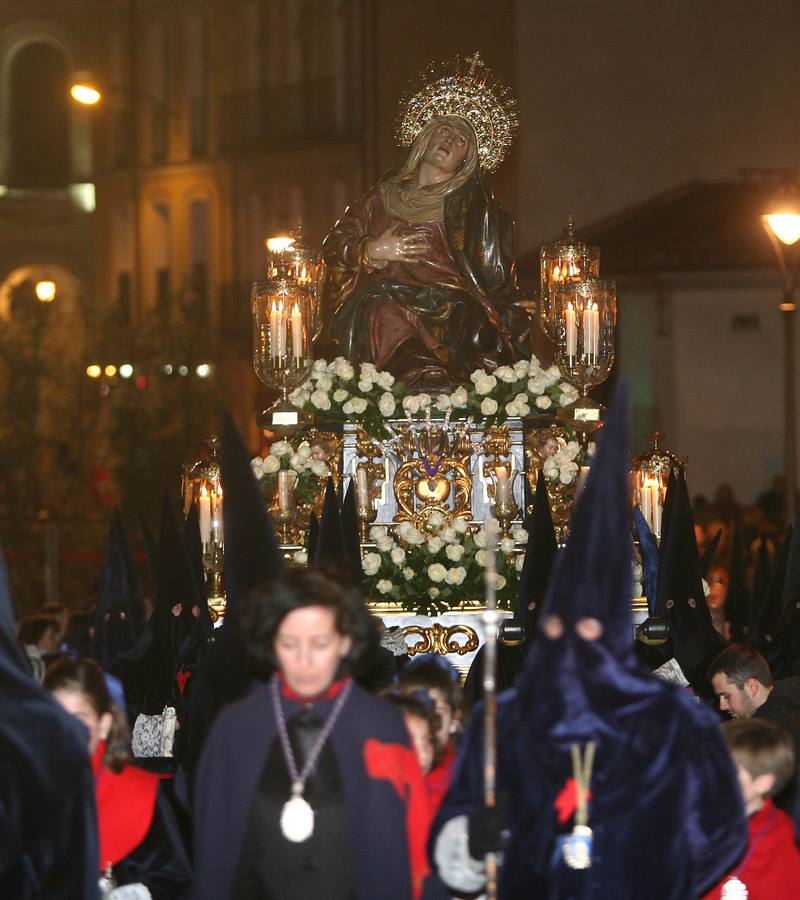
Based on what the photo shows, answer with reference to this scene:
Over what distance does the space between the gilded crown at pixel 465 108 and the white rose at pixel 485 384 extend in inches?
84.5

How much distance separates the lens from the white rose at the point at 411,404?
10.6m

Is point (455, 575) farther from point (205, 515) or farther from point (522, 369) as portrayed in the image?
point (205, 515)

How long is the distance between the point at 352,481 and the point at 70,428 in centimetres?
1108

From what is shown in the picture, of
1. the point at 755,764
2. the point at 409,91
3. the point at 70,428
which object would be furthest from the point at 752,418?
the point at 755,764

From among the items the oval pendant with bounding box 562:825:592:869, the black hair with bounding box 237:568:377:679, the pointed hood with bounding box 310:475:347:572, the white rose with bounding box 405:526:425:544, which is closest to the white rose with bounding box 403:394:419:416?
the white rose with bounding box 405:526:425:544

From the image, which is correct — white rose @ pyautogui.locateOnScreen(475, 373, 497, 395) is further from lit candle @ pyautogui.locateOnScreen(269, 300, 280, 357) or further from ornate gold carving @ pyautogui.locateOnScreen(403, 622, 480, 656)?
ornate gold carving @ pyautogui.locateOnScreen(403, 622, 480, 656)

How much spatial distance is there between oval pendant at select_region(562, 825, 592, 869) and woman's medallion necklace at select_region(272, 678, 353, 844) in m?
0.63

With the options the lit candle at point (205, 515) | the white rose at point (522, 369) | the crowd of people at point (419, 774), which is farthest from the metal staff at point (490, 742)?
the lit candle at point (205, 515)

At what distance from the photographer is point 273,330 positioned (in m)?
11.0

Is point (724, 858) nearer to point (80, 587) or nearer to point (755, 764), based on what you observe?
point (755, 764)

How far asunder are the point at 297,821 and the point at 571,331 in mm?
6998

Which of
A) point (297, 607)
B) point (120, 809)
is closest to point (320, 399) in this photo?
point (120, 809)

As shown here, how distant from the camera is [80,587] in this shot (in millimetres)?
20109

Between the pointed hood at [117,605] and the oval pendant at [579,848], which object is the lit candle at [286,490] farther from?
the oval pendant at [579,848]
